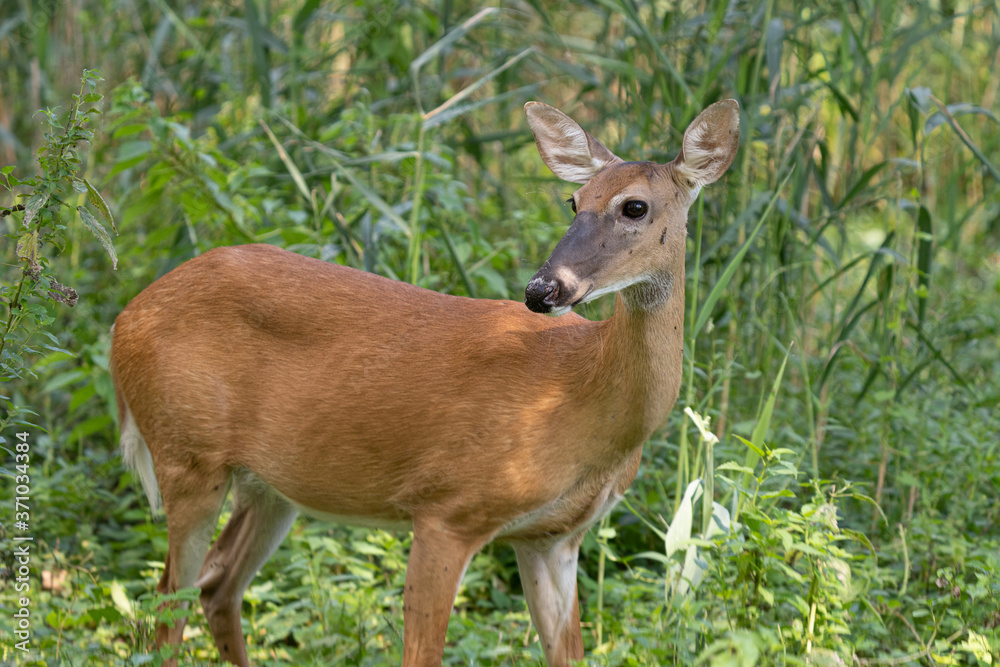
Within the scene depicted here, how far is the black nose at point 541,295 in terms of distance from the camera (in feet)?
8.24

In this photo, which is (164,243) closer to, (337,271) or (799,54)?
(337,271)

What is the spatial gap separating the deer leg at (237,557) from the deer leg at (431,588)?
0.79 metres

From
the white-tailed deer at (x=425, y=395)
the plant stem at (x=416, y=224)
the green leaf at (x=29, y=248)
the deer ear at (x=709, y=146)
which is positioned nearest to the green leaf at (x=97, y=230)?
the green leaf at (x=29, y=248)

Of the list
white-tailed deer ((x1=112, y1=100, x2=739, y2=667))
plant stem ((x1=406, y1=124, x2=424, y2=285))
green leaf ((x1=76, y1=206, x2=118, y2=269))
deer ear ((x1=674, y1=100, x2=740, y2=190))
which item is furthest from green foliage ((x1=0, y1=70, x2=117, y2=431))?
deer ear ((x1=674, y1=100, x2=740, y2=190))

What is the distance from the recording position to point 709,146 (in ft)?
9.52

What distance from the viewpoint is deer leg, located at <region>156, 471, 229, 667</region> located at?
3.29 m

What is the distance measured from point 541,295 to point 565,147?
30.8 inches

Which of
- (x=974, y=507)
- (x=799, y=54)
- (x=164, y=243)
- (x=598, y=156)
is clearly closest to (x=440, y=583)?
(x=598, y=156)

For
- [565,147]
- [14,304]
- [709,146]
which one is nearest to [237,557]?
[14,304]

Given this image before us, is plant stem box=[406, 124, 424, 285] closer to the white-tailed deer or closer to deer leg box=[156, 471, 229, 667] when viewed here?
the white-tailed deer

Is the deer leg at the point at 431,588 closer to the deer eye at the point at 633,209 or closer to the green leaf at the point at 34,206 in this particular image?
the deer eye at the point at 633,209

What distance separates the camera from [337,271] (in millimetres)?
3385

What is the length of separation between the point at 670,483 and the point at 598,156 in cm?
168

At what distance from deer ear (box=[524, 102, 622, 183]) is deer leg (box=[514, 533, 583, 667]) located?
3.69 ft
